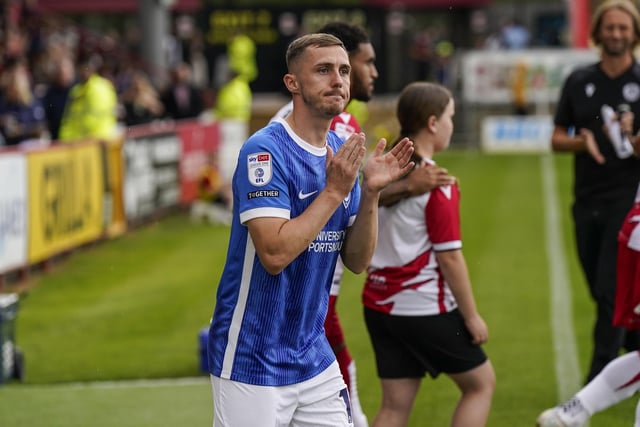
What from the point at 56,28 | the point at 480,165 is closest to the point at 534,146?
the point at 480,165

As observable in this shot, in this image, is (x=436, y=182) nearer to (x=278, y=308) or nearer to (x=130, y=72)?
(x=278, y=308)

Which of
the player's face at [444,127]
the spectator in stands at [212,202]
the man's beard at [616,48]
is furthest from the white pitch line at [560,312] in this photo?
the spectator in stands at [212,202]

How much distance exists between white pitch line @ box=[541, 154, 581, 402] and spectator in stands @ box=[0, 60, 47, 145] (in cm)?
719

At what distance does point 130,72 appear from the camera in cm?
2709

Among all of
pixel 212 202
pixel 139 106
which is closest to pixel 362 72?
pixel 212 202

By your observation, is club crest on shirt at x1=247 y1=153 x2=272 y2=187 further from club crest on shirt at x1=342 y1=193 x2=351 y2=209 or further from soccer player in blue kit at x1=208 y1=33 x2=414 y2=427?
club crest on shirt at x1=342 y1=193 x2=351 y2=209

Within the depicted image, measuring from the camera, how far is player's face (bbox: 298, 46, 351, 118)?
4.42m

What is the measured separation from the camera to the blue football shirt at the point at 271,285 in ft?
14.4

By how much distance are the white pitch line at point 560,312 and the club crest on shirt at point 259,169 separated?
401cm

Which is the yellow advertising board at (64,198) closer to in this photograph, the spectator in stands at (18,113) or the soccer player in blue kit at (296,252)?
the spectator in stands at (18,113)

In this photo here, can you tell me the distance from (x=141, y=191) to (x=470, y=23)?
31471 millimetres

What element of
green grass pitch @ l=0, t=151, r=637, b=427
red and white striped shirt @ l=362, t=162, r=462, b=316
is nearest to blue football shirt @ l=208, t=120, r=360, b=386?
red and white striped shirt @ l=362, t=162, r=462, b=316

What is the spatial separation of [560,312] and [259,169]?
7.13 m

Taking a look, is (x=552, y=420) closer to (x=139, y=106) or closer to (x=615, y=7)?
(x=615, y=7)
